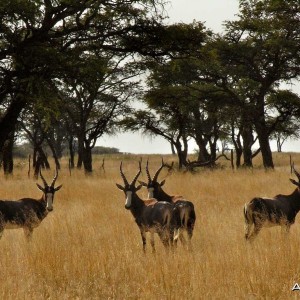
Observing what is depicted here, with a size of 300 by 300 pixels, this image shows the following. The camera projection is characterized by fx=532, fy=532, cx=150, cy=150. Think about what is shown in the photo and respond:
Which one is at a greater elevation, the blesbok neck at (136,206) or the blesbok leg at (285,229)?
the blesbok neck at (136,206)

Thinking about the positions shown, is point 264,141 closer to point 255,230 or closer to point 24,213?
point 255,230

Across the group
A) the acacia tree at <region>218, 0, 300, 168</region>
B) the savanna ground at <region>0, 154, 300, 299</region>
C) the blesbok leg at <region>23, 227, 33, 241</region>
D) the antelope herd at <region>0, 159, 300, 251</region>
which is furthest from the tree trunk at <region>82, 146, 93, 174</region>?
the blesbok leg at <region>23, 227, 33, 241</region>

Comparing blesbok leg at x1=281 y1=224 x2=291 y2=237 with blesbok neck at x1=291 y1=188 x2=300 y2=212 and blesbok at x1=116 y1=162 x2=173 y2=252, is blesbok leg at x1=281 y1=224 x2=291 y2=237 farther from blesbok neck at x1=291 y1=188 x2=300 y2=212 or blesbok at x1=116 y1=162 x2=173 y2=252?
blesbok at x1=116 y1=162 x2=173 y2=252

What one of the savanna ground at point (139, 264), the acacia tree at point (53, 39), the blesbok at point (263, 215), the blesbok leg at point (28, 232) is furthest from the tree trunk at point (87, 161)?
the blesbok at point (263, 215)

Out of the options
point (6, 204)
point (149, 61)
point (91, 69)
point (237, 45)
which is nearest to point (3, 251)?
point (6, 204)

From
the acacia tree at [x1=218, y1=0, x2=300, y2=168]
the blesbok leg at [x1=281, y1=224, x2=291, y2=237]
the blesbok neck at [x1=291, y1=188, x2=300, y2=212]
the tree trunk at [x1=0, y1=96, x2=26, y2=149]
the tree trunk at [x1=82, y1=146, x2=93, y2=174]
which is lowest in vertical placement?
the blesbok leg at [x1=281, y1=224, x2=291, y2=237]

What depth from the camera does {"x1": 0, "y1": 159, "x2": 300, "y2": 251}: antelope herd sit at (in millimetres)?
8547

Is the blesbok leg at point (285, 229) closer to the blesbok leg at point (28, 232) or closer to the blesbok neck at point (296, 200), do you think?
the blesbok neck at point (296, 200)

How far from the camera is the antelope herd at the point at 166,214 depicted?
28.0ft

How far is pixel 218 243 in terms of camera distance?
934cm

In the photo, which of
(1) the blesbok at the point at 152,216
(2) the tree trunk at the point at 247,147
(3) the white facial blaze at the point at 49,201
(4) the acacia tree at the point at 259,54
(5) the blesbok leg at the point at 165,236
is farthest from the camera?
(2) the tree trunk at the point at 247,147

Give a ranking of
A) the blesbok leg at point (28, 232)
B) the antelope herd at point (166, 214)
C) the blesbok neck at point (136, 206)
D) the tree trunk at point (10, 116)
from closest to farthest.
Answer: the antelope herd at point (166, 214) → the blesbok neck at point (136, 206) → the blesbok leg at point (28, 232) → the tree trunk at point (10, 116)

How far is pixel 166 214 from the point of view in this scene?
848cm

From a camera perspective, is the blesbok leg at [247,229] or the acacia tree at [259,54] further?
the acacia tree at [259,54]
